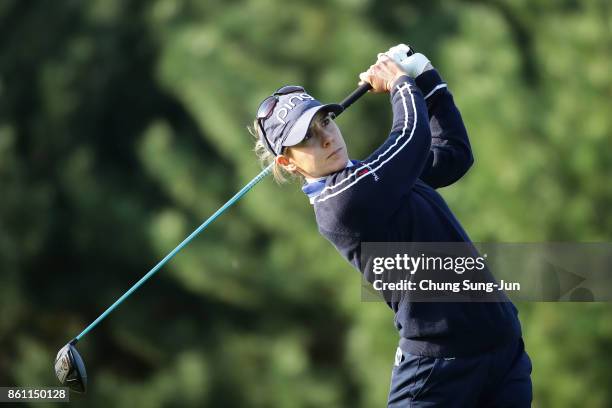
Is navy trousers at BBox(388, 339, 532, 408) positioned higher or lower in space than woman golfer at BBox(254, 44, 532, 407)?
lower

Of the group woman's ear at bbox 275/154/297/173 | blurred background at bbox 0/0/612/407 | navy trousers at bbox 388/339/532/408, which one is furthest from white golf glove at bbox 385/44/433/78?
blurred background at bbox 0/0/612/407

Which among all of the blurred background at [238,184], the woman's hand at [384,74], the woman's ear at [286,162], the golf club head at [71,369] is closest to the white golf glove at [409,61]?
the woman's hand at [384,74]

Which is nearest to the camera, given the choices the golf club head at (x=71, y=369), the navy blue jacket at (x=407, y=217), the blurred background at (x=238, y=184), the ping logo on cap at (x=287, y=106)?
the navy blue jacket at (x=407, y=217)

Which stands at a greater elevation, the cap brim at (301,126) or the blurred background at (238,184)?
the blurred background at (238,184)

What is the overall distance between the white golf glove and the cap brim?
26 centimetres

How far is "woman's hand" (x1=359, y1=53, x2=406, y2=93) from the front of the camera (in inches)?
99.5

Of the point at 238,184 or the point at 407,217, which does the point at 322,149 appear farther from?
the point at 238,184

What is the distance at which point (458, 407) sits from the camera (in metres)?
2.38

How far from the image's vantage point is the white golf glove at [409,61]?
257 centimetres

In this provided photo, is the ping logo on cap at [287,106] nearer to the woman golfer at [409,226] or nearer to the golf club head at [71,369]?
the woman golfer at [409,226]

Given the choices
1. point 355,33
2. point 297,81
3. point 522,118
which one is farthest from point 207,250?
point 522,118

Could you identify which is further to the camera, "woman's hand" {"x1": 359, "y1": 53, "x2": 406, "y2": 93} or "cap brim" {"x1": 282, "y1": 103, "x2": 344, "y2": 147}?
"woman's hand" {"x1": 359, "y1": 53, "x2": 406, "y2": 93}

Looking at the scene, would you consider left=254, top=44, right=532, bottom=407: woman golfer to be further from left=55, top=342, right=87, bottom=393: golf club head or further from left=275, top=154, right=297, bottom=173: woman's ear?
left=55, top=342, right=87, bottom=393: golf club head

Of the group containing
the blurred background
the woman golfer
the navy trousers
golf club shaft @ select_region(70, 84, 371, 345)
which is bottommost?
the navy trousers
